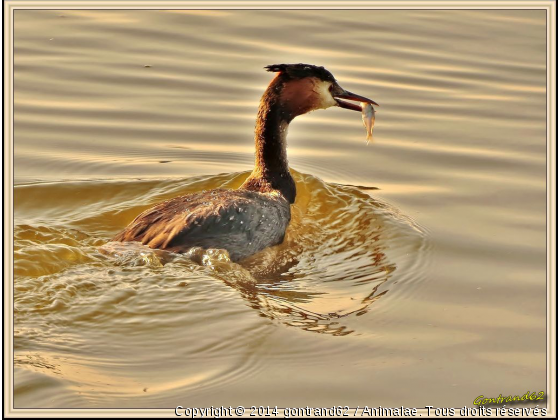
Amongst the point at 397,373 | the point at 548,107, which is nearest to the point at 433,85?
the point at 548,107

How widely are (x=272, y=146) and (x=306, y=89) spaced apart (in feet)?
2.03

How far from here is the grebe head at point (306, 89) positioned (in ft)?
26.5

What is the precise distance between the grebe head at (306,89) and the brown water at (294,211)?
87cm

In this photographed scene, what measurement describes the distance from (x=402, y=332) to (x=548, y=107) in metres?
5.11

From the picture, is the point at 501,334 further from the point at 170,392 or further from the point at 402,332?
the point at 170,392

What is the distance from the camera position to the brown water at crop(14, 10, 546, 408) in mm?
5352

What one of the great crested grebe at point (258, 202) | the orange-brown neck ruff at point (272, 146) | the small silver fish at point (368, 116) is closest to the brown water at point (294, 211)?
the great crested grebe at point (258, 202)

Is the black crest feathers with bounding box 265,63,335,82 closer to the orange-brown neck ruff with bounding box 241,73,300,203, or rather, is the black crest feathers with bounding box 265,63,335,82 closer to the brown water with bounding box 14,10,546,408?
the orange-brown neck ruff with bounding box 241,73,300,203

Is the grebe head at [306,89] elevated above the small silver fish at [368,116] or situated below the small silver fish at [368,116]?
above

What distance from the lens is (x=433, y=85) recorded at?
36.3 feet

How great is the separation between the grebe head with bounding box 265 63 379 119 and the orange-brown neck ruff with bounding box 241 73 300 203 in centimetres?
2

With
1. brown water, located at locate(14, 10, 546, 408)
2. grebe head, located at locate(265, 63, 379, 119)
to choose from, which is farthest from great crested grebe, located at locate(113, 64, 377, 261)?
brown water, located at locate(14, 10, 546, 408)

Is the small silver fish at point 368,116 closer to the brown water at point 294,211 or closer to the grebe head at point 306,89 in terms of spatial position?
the grebe head at point 306,89

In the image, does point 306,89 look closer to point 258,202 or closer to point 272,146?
point 272,146
